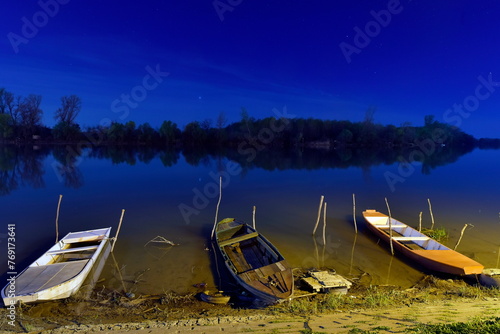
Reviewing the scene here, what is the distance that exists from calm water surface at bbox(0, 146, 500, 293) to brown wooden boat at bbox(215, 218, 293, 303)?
88cm

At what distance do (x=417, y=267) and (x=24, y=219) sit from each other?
20.6m

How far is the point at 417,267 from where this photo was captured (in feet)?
35.6

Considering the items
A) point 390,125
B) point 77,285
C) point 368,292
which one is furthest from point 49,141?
point 390,125

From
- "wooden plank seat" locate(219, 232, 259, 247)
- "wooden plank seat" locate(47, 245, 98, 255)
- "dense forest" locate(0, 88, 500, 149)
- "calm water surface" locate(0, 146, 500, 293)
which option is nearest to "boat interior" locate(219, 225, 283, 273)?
"wooden plank seat" locate(219, 232, 259, 247)

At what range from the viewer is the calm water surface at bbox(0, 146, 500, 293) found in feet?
35.5

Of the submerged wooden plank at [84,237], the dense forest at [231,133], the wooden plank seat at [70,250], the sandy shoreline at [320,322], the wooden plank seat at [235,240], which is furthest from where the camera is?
the dense forest at [231,133]

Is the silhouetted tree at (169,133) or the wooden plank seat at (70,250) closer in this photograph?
the wooden plank seat at (70,250)

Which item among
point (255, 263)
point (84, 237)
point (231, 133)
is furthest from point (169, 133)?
point (255, 263)

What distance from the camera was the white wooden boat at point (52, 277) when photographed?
24.6 ft

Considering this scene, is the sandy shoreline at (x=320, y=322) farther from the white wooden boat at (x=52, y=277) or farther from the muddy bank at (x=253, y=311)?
the white wooden boat at (x=52, y=277)

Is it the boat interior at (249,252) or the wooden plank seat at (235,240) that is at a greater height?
the wooden plank seat at (235,240)

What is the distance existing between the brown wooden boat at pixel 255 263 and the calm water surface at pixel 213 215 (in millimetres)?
878

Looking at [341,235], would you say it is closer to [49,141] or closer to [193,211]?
[193,211]

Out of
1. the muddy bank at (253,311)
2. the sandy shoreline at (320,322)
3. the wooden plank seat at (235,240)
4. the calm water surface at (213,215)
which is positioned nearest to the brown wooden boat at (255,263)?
the wooden plank seat at (235,240)
